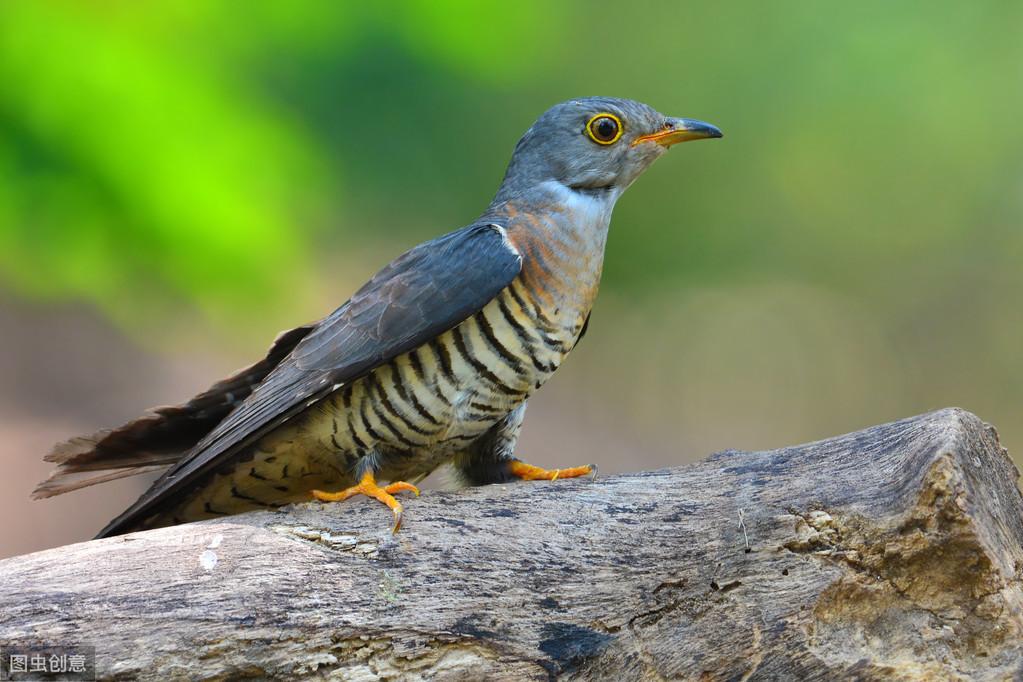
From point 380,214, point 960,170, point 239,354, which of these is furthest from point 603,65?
point 239,354

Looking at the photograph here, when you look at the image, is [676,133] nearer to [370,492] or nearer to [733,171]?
[370,492]

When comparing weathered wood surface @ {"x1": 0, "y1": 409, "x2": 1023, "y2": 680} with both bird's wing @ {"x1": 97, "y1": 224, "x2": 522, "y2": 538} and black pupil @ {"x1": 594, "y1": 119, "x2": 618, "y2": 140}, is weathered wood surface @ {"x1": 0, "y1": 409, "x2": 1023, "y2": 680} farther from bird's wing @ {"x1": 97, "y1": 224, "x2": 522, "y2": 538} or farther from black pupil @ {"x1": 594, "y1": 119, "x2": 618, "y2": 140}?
black pupil @ {"x1": 594, "y1": 119, "x2": 618, "y2": 140}

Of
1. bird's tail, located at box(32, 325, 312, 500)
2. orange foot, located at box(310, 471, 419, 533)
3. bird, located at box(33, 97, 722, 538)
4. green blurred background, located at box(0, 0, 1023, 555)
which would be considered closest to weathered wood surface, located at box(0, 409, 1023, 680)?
orange foot, located at box(310, 471, 419, 533)

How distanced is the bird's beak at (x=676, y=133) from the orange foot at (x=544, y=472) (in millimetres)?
937

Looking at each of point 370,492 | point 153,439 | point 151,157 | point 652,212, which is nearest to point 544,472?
point 370,492

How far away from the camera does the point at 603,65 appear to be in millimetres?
6094

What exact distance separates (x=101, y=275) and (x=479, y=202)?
2815 mm

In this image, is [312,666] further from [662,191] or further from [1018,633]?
[662,191]

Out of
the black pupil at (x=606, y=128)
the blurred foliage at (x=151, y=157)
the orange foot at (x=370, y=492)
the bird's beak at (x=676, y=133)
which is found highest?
the blurred foliage at (x=151, y=157)

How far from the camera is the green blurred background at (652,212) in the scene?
4262 mm

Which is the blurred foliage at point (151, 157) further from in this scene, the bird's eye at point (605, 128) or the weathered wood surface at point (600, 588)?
the weathered wood surface at point (600, 588)

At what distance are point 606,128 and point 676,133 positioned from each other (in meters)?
0.21

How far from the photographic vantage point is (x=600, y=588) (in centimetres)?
220

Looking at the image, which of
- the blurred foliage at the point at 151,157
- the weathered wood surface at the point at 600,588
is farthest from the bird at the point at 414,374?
the blurred foliage at the point at 151,157
